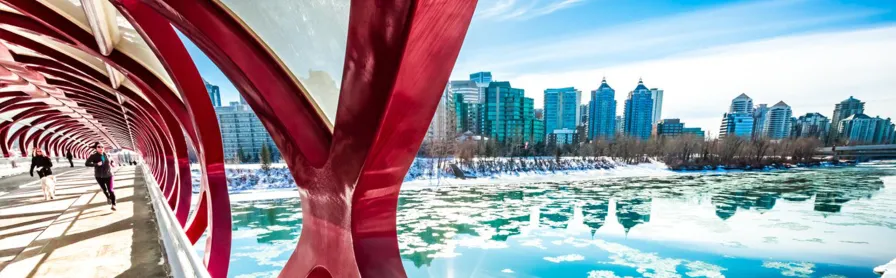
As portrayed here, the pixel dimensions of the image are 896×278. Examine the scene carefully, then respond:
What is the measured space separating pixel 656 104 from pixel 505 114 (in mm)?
56138

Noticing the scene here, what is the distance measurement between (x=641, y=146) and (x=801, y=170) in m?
22.5

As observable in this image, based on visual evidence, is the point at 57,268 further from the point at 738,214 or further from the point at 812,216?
the point at 812,216

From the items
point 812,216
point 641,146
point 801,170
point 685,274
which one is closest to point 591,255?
point 685,274

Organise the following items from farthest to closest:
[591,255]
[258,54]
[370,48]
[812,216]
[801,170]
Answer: [801,170] < [812,216] < [591,255] < [258,54] < [370,48]

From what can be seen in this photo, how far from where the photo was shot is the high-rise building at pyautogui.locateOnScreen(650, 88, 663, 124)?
9481cm

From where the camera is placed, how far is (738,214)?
3253 centimetres

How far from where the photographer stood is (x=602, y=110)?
96.9 metres

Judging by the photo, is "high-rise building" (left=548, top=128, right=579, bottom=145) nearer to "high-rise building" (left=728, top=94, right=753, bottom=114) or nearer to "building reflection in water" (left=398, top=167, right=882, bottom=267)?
"building reflection in water" (left=398, top=167, right=882, bottom=267)

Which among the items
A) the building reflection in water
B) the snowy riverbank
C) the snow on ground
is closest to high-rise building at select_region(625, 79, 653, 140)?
the snowy riverbank

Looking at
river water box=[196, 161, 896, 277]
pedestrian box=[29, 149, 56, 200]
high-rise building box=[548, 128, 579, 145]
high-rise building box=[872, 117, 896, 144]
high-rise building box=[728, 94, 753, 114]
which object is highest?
high-rise building box=[728, 94, 753, 114]

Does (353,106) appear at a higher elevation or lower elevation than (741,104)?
lower

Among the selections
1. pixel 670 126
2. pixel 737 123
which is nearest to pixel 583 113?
pixel 670 126

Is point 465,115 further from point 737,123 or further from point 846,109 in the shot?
point 846,109

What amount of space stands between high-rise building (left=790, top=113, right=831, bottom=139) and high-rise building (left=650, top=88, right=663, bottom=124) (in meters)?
27.2
